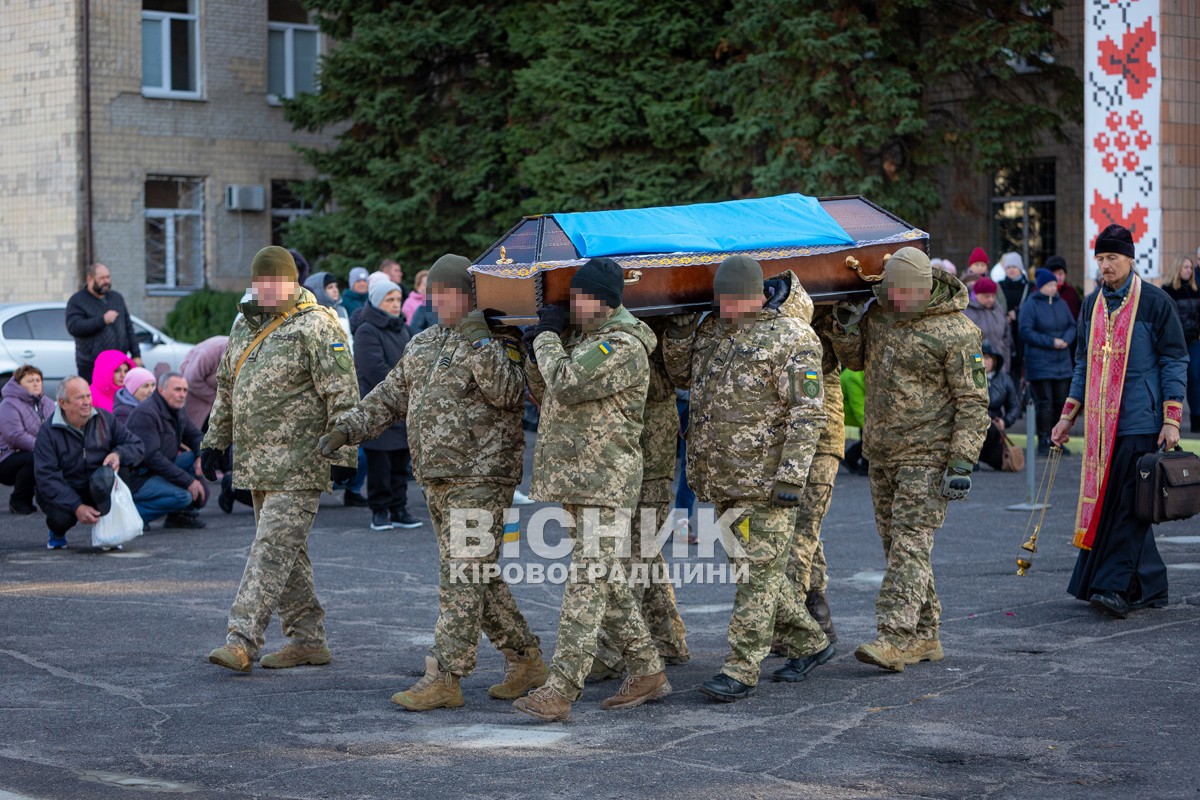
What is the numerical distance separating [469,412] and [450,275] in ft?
2.02

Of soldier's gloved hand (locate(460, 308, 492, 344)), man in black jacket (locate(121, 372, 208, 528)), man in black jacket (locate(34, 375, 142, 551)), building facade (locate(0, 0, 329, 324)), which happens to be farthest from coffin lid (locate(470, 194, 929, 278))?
building facade (locate(0, 0, 329, 324))

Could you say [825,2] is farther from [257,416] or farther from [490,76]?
[257,416]

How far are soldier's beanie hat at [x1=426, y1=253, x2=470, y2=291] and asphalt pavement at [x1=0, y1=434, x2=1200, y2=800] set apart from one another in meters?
1.84

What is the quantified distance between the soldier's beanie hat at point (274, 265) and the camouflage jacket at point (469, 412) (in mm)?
1064

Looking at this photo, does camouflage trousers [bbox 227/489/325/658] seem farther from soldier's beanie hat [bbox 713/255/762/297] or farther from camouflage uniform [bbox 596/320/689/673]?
soldier's beanie hat [bbox 713/255/762/297]

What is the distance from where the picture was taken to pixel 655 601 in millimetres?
7520

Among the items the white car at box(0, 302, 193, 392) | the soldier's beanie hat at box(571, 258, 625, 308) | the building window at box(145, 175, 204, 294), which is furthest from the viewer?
the building window at box(145, 175, 204, 294)

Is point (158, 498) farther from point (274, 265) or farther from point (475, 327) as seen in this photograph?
point (475, 327)

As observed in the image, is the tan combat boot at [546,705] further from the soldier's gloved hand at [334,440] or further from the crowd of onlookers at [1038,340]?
the crowd of onlookers at [1038,340]

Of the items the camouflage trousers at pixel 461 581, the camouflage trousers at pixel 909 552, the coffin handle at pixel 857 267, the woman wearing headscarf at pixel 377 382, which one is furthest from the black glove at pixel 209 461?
the woman wearing headscarf at pixel 377 382

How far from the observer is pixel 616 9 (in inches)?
921

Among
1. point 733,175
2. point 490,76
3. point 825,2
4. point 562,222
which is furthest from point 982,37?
point 562,222

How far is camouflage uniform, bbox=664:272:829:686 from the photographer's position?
679 centimetres

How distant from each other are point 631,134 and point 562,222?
16233 millimetres
